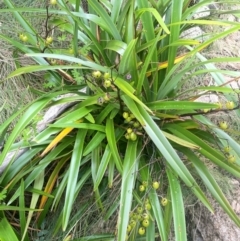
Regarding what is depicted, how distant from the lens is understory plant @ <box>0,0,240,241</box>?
4.44 feet

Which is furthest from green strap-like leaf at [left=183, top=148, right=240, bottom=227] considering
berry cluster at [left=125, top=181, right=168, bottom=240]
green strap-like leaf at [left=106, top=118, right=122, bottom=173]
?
green strap-like leaf at [left=106, top=118, right=122, bottom=173]

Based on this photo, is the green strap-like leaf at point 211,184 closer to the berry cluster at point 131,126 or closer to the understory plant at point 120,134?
the understory plant at point 120,134

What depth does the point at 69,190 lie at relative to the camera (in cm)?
133

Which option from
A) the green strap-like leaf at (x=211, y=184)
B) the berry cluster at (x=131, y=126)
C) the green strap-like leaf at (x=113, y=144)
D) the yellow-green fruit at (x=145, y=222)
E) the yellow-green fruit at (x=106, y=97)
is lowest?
the yellow-green fruit at (x=145, y=222)

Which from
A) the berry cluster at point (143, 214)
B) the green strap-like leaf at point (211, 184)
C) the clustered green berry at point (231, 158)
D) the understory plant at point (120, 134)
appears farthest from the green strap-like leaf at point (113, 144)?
the clustered green berry at point (231, 158)

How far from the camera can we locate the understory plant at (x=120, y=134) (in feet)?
4.44

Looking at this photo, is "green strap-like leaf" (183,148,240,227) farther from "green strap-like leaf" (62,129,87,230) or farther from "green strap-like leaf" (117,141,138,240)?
"green strap-like leaf" (62,129,87,230)

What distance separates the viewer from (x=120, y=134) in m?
1.48

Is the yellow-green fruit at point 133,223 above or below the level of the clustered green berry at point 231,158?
below

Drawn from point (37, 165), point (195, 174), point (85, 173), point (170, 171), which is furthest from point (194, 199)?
point (37, 165)

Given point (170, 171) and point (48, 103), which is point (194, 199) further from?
point (48, 103)

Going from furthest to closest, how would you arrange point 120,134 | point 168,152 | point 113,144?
point 120,134
point 113,144
point 168,152

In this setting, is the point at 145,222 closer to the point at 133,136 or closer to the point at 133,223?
the point at 133,223

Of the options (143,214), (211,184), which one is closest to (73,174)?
(143,214)
